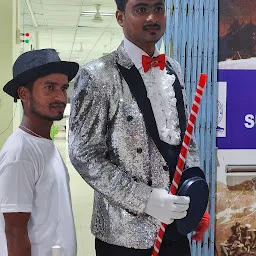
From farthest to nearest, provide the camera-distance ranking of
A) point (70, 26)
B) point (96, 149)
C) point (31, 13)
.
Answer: point (70, 26), point (31, 13), point (96, 149)

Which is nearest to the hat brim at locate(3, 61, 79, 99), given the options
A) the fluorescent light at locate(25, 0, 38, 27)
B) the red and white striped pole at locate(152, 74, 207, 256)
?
the red and white striped pole at locate(152, 74, 207, 256)

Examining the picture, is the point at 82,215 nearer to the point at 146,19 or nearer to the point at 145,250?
the point at 145,250

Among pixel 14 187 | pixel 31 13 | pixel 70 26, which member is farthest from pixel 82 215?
pixel 70 26

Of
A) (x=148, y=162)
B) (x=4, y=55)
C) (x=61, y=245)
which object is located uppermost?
(x=4, y=55)

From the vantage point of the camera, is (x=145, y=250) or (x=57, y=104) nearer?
(x=57, y=104)

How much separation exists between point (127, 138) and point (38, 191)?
1.34ft

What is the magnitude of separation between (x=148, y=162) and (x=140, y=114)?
7.3 inches

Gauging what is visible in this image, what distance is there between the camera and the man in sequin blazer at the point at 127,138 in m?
1.82

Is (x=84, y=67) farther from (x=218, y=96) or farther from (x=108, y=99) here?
(x=218, y=96)

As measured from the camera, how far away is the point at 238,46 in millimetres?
2988

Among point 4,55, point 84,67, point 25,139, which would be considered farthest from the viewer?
point 4,55

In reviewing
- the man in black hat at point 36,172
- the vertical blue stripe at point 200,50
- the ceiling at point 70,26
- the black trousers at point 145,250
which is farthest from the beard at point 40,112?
the ceiling at point 70,26

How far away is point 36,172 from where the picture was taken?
1620mm

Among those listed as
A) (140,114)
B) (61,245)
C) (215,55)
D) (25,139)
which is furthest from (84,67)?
(215,55)
